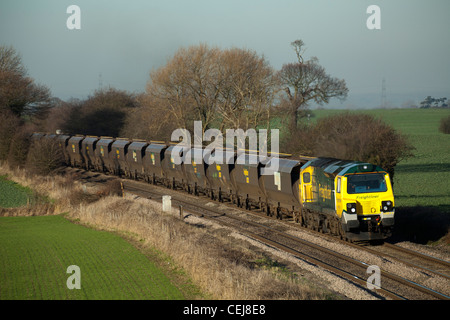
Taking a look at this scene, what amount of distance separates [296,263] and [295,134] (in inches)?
995

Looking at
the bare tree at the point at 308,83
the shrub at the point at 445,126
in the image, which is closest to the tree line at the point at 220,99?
the bare tree at the point at 308,83

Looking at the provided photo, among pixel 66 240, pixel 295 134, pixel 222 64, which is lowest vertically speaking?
pixel 66 240

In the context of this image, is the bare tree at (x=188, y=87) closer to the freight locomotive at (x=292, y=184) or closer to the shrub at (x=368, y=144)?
the freight locomotive at (x=292, y=184)

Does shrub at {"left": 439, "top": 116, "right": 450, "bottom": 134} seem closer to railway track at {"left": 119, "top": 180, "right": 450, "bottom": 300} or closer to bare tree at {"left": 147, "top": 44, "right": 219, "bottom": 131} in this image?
bare tree at {"left": 147, "top": 44, "right": 219, "bottom": 131}

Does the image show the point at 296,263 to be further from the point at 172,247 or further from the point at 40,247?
the point at 40,247

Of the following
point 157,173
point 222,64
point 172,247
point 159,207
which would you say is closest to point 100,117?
point 222,64

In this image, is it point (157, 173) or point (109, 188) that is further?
point (157, 173)

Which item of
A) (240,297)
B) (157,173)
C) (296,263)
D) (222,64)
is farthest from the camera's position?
(222,64)

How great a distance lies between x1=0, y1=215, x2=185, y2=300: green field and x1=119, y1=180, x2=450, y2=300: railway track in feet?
18.0

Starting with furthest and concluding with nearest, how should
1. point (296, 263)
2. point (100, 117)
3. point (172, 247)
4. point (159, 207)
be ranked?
point (100, 117), point (159, 207), point (172, 247), point (296, 263)

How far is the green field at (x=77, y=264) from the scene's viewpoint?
14.3 metres

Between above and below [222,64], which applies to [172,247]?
below

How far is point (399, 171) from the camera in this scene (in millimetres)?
51719

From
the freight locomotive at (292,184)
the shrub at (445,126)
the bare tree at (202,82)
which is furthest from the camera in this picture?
the shrub at (445,126)
